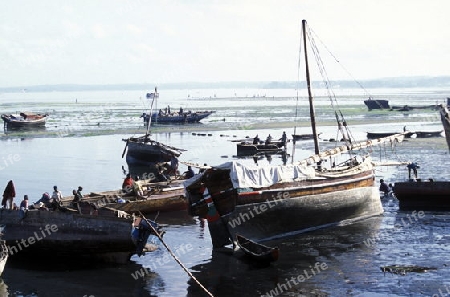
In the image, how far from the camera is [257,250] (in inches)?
967

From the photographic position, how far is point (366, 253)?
2589cm

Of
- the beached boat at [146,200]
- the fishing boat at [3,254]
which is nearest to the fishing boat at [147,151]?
the beached boat at [146,200]

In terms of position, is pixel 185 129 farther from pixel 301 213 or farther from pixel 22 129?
pixel 301 213

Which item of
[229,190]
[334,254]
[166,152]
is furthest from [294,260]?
[166,152]

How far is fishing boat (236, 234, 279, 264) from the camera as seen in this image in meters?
23.6

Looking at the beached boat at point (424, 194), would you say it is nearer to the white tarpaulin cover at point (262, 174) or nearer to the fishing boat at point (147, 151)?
the white tarpaulin cover at point (262, 174)

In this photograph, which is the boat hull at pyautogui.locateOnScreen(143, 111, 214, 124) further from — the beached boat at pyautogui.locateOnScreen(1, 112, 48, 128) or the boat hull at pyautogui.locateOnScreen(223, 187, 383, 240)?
the boat hull at pyautogui.locateOnScreen(223, 187, 383, 240)

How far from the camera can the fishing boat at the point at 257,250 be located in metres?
23.6

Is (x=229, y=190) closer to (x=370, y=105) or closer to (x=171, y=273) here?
(x=171, y=273)

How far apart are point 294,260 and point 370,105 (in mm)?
103599

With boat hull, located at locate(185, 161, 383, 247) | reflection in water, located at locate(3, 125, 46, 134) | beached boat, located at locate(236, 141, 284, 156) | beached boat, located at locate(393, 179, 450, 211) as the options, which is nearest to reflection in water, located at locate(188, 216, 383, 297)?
boat hull, located at locate(185, 161, 383, 247)

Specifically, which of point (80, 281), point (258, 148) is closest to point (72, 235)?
point (80, 281)

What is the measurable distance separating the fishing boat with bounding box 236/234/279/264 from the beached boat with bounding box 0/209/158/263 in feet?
11.6

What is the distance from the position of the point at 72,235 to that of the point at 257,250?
6.52 meters
